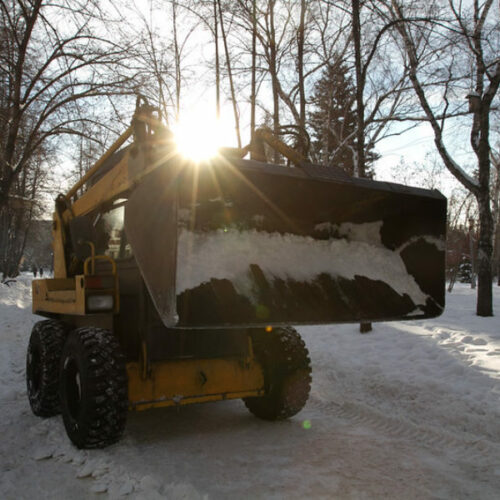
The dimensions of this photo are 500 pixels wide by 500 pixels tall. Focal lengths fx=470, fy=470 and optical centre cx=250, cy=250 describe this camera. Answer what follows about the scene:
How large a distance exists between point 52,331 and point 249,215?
8.59 ft

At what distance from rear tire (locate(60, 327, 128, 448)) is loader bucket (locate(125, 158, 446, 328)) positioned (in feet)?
2.82

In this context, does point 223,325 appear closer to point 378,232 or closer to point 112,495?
point 112,495

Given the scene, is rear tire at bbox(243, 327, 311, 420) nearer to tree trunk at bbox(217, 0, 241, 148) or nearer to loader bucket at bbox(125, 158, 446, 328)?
loader bucket at bbox(125, 158, 446, 328)

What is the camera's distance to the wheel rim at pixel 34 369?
4898 millimetres

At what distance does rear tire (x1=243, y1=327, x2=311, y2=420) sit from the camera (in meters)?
4.36

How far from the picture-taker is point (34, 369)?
4.95 metres

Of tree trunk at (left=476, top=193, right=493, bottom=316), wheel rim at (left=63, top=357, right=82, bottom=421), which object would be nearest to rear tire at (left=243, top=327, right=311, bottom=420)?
wheel rim at (left=63, top=357, right=82, bottom=421)

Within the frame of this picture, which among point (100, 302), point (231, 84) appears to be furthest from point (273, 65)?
point (100, 302)

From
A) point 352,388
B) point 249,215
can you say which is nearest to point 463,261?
point 352,388

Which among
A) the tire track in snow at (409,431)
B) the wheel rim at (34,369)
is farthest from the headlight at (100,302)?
the tire track in snow at (409,431)

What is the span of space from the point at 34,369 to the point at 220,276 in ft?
9.69

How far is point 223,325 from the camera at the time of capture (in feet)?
9.85

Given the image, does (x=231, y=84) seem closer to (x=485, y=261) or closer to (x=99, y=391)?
(x=485, y=261)

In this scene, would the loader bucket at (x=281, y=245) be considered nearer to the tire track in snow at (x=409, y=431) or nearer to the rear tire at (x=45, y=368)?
the tire track in snow at (x=409, y=431)
